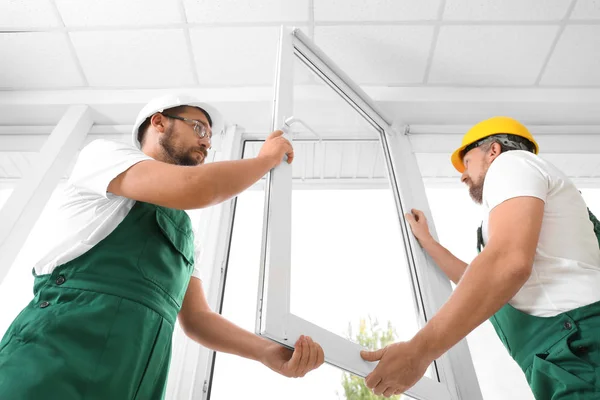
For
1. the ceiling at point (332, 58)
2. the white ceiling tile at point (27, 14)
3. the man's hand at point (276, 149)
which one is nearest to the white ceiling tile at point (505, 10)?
the ceiling at point (332, 58)

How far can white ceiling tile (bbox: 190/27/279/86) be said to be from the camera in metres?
Answer: 1.99

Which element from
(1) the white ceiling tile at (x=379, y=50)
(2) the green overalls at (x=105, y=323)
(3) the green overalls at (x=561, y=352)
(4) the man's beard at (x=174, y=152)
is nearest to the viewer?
(2) the green overalls at (x=105, y=323)

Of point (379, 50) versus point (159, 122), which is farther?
point (379, 50)

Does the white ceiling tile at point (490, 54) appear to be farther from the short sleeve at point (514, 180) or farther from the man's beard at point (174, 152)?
the man's beard at point (174, 152)

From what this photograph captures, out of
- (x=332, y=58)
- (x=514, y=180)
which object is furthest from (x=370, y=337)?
(x=332, y=58)

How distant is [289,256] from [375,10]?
146 cm

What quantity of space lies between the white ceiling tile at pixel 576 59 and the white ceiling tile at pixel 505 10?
147 millimetres

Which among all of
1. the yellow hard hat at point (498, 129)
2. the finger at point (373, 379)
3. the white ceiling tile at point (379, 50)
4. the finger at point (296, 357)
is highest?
the white ceiling tile at point (379, 50)

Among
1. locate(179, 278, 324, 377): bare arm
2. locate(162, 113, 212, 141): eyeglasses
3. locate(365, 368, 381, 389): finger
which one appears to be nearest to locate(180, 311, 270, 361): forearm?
locate(179, 278, 324, 377): bare arm

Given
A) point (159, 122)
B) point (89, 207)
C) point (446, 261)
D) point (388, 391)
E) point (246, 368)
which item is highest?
point (159, 122)

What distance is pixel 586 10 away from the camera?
1904 mm

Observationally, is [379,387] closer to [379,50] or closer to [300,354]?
[300,354]

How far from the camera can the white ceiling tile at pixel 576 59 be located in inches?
78.4

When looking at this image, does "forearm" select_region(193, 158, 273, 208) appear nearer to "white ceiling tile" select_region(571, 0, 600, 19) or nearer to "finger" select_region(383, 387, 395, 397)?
"finger" select_region(383, 387, 395, 397)
